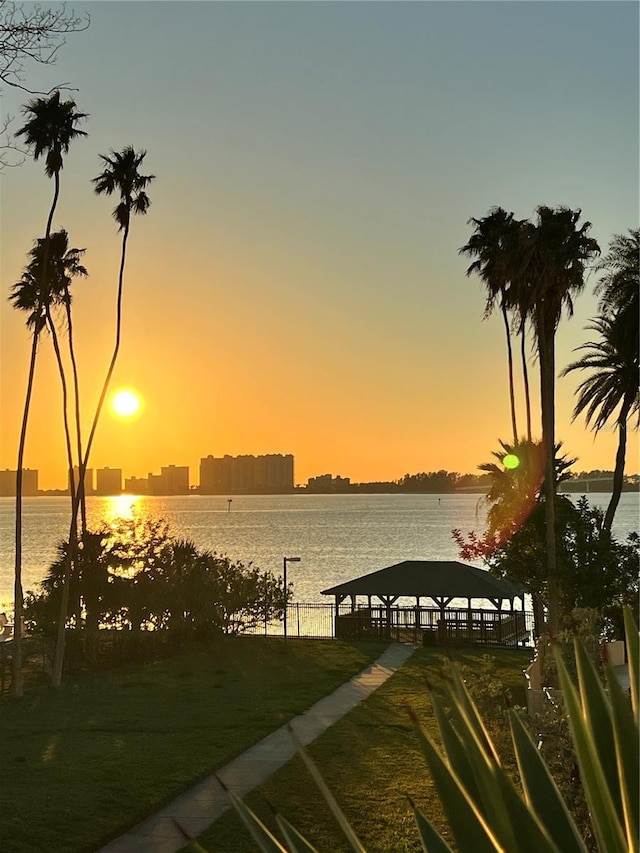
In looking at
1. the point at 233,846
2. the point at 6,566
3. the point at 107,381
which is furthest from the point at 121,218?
the point at 6,566

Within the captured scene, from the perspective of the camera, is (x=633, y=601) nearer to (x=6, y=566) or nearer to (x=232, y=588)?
(x=232, y=588)

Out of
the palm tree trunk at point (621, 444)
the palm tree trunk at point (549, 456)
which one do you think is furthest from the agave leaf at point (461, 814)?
the palm tree trunk at point (621, 444)

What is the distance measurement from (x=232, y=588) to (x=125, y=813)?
24.6 m

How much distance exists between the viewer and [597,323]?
37.2 metres

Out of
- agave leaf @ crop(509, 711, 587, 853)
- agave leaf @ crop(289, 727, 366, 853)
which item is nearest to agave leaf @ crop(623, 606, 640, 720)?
agave leaf @ crop(509, 711, 587, 853)

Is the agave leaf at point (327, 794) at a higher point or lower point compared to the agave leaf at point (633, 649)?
lower

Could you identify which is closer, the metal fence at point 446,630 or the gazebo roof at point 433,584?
the metal fence at point 446,630

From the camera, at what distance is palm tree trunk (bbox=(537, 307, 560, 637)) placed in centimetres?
2508

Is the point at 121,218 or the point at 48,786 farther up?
the point at 121,218

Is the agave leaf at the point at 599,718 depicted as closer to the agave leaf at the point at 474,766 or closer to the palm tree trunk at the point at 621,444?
the agave leaf at the point at 474,766

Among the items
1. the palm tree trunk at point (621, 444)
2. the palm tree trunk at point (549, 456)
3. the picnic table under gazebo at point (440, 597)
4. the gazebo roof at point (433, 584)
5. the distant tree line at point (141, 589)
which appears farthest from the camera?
the gazebo roof at point (433, 584)

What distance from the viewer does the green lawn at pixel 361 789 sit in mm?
13594

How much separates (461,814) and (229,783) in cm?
1453

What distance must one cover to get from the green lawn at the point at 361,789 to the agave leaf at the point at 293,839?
22.3 feet
